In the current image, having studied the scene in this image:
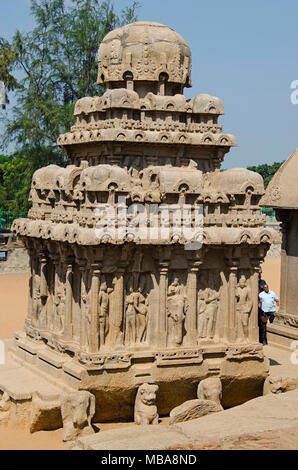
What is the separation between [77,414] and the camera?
34.7ft

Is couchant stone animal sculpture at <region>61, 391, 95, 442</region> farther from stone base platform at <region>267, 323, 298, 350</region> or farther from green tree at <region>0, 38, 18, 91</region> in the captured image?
green tree at <region>0, 38, 18, 91</region>

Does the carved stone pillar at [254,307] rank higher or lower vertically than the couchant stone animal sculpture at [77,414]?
higher

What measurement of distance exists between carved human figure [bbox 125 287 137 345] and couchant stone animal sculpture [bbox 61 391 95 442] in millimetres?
1255

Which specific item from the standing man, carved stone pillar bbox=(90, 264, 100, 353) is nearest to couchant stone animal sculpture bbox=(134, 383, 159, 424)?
carved stone pillar bbox=(90, 264, 100, 353)

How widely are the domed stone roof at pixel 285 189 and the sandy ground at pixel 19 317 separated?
6.36 meters

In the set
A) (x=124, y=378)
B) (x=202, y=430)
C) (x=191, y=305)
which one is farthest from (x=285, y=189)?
(x=202, y=430)

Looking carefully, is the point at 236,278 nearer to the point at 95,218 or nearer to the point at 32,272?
the point at 95,218

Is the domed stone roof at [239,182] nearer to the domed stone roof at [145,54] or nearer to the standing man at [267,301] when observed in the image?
the domed stone roof at [145,54]

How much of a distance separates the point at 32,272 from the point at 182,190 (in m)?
3.39

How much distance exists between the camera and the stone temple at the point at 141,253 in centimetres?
1142

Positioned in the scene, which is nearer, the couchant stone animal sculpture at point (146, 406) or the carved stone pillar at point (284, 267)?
the couchant stone animal sculpture at point (146, 406)

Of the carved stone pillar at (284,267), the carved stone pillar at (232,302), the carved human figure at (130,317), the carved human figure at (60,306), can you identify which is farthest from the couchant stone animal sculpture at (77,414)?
the carved stone pillar at (284,267)

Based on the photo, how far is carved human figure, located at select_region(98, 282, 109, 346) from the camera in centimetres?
1141
